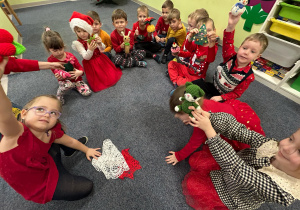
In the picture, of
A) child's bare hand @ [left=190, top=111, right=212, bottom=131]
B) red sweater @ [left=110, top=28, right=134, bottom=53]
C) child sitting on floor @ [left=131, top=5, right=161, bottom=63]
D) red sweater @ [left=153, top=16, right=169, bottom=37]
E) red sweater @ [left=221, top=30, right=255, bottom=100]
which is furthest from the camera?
red sweater @ [left=153, top=16, right=169, bottom=37]

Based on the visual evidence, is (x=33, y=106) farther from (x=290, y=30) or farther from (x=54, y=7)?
(x=54, y=7)

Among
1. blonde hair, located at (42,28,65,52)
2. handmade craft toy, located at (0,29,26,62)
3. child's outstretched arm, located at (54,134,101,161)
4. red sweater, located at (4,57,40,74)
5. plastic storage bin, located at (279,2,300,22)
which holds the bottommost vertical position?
child's outstretched arm, located at (54,134,101,161)

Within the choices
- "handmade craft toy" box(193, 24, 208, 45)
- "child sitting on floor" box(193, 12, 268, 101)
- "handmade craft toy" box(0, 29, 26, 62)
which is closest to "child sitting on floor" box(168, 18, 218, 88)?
"handmade craft toy" box(193, 24, 208, 45)

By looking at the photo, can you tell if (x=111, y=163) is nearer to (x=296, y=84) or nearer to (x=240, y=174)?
(x=240, y=174)

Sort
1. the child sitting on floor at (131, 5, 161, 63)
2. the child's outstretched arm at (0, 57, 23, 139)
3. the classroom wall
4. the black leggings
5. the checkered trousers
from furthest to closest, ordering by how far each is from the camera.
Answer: the classroom wall, the child sitting on floor at (131, 5, 161, 63), the black leggings, the checkered trousers, the child's outstretched arm at (0, 57, 23, 139)

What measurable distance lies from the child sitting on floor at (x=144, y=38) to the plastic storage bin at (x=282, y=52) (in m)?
1.43

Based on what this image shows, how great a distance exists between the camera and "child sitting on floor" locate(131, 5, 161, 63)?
2190 millimetres

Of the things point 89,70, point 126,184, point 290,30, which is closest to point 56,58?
point 89,70

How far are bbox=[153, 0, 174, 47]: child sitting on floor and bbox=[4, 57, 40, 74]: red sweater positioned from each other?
1808 millimetres

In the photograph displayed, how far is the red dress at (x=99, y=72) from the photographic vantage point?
1760 mm

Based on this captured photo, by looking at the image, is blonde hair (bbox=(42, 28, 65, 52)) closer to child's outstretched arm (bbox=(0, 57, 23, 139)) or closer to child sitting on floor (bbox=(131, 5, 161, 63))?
child's outstretched arm (bbox=(0, 57, 23, 139))

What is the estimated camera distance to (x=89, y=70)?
1.78m

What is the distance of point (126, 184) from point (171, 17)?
2047mm

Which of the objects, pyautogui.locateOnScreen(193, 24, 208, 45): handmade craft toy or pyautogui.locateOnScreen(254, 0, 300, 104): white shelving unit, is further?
pyautogui.locateOnScreen(254, 0, 300, 104): white shelving unit
